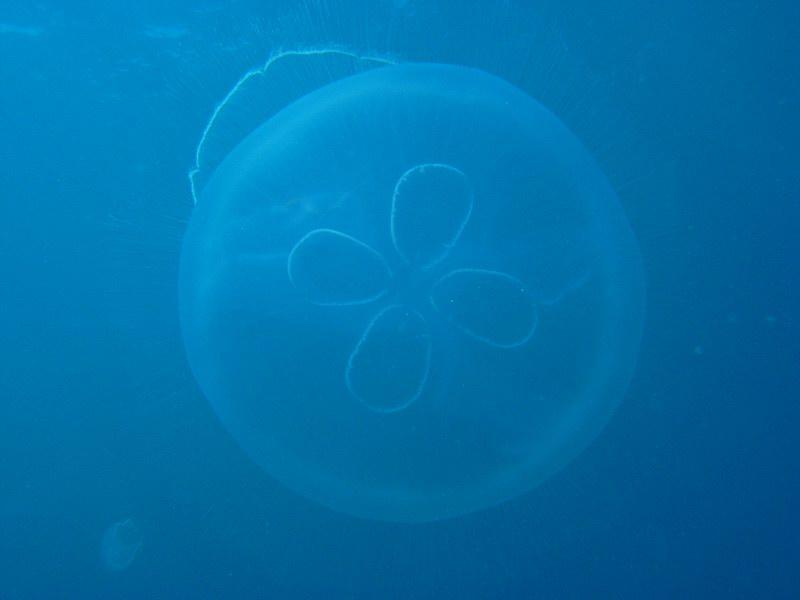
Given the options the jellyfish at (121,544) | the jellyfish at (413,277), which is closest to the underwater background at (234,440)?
the jellyfish at (121,544)

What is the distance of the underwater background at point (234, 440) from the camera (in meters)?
3.78

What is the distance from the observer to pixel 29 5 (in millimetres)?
3820

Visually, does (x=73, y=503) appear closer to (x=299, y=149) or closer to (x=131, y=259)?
(x=131, y=259)

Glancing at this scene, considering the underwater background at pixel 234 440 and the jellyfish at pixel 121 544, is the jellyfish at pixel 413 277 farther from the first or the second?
the jellyfish at pixel 121 544

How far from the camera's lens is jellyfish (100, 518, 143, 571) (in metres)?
4.12

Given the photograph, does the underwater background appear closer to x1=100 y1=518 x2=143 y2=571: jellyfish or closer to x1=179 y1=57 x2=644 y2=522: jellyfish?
x1=100 y1=518 x2=143 y2=571: jellyfish

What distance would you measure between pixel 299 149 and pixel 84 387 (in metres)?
2.16

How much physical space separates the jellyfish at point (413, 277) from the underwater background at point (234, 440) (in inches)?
29.7

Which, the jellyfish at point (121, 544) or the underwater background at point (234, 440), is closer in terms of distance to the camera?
the underwater background at point (234, 440)

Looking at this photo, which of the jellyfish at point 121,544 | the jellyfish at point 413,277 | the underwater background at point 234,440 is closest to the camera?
the jellyfish at point 413,277

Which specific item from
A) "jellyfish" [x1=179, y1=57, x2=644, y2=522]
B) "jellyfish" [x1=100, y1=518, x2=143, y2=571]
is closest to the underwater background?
"jellyfish" [x1=100, y1=518, x2=143, y2=571]

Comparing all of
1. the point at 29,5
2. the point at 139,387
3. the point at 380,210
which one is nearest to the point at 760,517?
the point at 380,210

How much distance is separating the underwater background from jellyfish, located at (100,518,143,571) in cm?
2

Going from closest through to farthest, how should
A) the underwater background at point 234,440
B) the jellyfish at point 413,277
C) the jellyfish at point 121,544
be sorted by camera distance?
the jellyfish at point 413,277
the underwater background at point 234,440
the jellyfish at point 121,544
